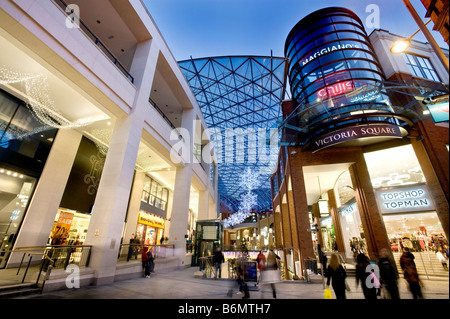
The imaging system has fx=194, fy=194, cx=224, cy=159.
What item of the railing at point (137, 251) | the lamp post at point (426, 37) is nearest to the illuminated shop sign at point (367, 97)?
the lamp post at point (426, 37)

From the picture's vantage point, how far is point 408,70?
43.1 ft

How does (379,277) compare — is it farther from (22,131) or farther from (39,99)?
(22,131)

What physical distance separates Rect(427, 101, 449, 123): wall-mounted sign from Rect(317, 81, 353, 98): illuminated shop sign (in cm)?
1068

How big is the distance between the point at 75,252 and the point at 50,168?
650 centimetres

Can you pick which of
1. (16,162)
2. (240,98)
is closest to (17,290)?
(16,162)

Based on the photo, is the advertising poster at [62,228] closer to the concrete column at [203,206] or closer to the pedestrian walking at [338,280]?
the concrete column at [203,206]

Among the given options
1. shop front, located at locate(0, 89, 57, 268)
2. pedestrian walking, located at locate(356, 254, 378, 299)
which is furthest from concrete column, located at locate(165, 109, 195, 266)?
pedestrian walking, located at locate(356, 254, 378, 299)

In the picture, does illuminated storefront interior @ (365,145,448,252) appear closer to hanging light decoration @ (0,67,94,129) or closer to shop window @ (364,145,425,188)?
shop window @ (364,145,425,188)

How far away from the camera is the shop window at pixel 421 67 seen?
13359 mm

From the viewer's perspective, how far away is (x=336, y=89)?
12.8 meters

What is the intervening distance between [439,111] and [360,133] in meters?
8.69

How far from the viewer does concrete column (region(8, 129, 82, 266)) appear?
1051cm

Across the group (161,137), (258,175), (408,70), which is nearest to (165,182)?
(161,137)
